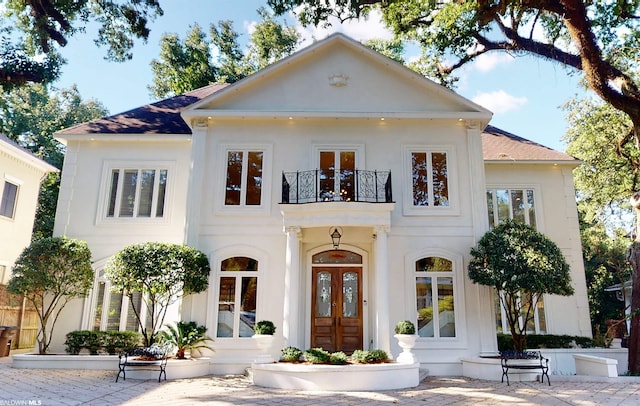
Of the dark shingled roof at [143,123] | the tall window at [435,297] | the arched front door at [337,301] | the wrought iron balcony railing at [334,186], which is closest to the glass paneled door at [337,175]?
the wrought iron balcony railing at [334,186]

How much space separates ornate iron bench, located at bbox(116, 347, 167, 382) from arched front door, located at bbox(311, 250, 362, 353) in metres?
3.83

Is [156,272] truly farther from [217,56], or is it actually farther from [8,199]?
[217,56]

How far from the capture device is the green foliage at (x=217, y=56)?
25016mm

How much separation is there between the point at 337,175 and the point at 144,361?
21.3ft

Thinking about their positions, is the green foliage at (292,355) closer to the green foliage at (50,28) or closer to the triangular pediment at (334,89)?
the triangular pediment at (334,89)

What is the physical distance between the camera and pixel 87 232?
12.4 m

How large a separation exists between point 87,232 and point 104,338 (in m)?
3.12

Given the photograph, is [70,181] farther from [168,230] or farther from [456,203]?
[456,203]

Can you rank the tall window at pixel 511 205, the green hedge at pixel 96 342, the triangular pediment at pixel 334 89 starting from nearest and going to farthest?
the green hedge at pixel 96 342 → the triangular pediment at pixel 334 89 → the tall window at pixel 511 205

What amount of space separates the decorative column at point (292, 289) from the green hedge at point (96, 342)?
4494 mm

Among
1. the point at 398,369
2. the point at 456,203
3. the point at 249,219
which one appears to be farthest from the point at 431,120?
the point at 398,369

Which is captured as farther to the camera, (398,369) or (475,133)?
(475,133)

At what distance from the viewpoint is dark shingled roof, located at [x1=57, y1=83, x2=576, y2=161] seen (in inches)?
521

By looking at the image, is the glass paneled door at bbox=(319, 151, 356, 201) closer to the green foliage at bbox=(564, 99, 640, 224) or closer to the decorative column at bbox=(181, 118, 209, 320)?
the decorative column at bbox=(181, 118, 209, 320)
